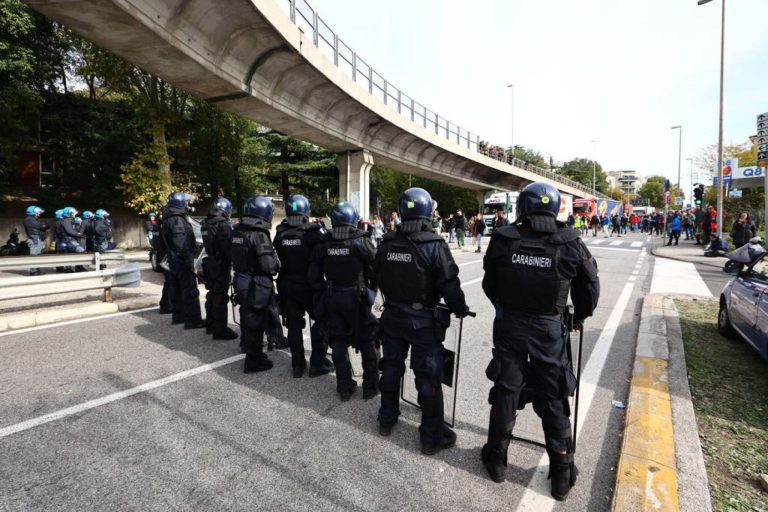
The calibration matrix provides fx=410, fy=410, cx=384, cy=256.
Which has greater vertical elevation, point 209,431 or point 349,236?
point 349,236

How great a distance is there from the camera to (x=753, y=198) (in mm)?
25297

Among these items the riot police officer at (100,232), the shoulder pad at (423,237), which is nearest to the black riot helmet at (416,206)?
the shoulder pad at (423,237)

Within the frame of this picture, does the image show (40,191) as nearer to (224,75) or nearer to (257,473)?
(224,75)

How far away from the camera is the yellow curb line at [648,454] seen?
227 cm

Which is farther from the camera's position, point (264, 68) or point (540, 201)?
point (264, 68)

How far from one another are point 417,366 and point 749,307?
4.03 meters

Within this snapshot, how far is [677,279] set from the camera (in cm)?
1062

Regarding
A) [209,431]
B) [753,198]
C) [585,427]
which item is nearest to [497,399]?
[585,427]

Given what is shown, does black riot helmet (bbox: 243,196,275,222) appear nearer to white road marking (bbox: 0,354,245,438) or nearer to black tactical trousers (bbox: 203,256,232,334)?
black tactical trousers (bbox: 203,256,232,334)

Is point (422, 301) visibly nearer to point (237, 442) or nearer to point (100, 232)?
point (237, 442)

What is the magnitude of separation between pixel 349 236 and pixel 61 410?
2.85 m

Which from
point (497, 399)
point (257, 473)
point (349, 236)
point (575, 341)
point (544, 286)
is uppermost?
point (349, 236)

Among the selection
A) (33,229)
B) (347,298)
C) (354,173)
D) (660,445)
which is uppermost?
(354,173)

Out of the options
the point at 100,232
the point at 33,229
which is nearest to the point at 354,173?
the point at 100,232
